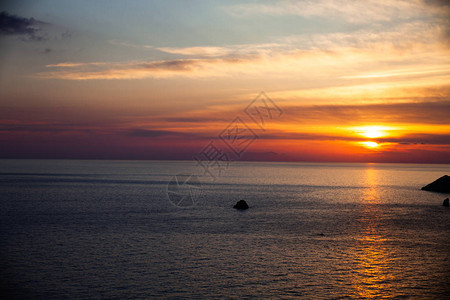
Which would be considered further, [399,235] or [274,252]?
[399,235]

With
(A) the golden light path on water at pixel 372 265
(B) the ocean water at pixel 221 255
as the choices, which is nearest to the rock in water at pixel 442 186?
(B) the ocean water at pixel 221 255

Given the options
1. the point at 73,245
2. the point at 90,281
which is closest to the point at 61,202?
the point at 73,245

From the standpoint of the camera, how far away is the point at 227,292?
A: 35.0 metres

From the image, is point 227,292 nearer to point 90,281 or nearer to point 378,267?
point 90,281

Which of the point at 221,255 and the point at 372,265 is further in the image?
the point at 221,255

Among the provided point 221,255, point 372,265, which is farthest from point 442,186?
point 221,255

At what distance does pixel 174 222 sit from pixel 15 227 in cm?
2714

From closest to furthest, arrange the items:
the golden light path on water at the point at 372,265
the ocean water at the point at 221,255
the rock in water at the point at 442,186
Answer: the ocean water at the point at 221,255
the golden light path on water at the point at 372,265
the rock in water at the point at 442,186

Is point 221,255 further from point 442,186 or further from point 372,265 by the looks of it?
point 442,186

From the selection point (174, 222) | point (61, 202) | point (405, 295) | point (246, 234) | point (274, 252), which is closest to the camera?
point (405, 295)

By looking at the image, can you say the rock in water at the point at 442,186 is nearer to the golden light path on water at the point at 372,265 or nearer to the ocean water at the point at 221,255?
the ocean water at the point at 221,255

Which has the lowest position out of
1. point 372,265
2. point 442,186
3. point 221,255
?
point 372,265

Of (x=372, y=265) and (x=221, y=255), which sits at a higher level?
(x=221, y=255)

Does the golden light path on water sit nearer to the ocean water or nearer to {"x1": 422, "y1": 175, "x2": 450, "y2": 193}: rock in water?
the ocean water
